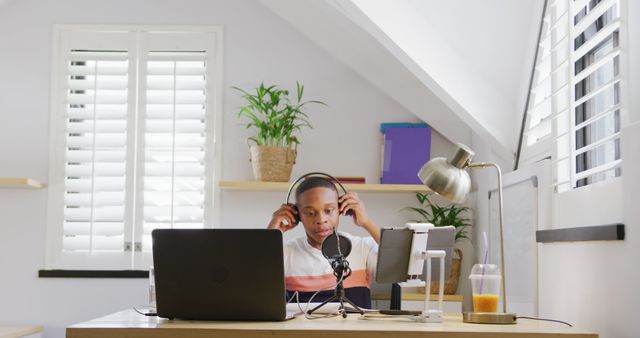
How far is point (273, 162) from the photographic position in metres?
4.58

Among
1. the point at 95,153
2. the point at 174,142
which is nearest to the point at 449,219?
the point at 174,142

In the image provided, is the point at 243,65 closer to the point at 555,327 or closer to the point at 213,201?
the point at 213,201

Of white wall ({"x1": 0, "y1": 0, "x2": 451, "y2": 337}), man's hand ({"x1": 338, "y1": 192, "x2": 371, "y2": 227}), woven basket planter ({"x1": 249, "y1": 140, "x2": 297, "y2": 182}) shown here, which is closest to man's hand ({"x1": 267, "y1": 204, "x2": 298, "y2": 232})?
man's hand ({"x1": 338, "y1": 192, "x2": 371, "y2": 227})

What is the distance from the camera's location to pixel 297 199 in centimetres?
350

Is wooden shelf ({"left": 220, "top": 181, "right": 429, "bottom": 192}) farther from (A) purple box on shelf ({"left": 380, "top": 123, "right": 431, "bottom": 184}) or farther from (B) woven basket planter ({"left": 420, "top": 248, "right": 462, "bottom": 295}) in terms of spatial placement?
(B) woven basket planter ({"left": 420, "top": 248, "right": 462, "bottom": 295})

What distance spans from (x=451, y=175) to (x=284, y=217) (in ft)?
3.46

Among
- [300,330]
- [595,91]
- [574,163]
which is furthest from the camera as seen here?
[574,163]

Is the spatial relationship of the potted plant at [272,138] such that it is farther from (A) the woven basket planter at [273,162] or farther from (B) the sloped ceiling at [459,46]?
(B) the sloped ceiling at [459,46]

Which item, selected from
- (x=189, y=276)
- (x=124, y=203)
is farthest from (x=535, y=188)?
(x=124, y=203)

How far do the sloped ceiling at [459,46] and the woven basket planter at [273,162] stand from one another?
2.24 ft

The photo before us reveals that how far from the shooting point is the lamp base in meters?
2.48

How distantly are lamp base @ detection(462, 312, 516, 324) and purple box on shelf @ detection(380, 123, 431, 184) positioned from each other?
2.20m

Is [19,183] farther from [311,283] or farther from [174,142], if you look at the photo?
[311,283]

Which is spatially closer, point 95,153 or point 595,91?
point 595,91
